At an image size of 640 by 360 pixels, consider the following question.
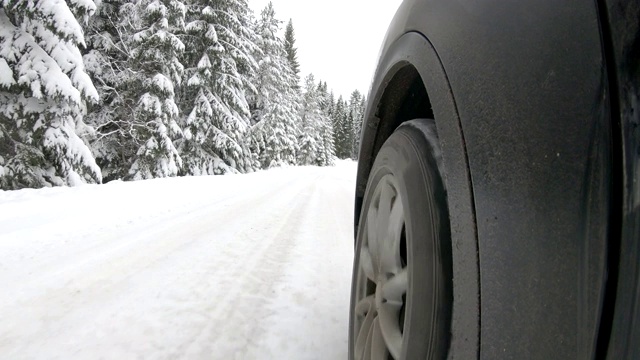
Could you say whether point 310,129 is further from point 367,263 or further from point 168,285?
point 367,263

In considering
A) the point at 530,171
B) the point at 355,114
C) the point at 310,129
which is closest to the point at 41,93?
the point at 530,171

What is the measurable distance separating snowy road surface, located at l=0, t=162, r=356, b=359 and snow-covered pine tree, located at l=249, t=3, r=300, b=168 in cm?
2267

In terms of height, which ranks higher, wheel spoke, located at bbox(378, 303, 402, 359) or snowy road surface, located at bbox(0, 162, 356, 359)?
wheel spoke, located at bbox(378, 303, 402, 359)

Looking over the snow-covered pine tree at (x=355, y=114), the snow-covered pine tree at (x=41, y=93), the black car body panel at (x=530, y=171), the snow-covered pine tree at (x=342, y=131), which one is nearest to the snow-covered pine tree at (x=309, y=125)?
the snow-covered pine tree at (x=342, y=131)

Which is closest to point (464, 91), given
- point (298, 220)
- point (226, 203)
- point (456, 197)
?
point (456, 197)

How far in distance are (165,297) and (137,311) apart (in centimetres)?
25

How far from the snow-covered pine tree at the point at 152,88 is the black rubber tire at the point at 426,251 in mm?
15527

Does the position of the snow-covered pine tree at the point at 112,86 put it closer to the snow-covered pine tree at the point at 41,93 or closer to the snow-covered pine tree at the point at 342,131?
the snow-covered pine tree at the point at 41,93

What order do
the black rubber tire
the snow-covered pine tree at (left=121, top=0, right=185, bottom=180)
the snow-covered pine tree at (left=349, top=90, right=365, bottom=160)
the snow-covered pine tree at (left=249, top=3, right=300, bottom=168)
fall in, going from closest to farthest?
the black rubber tire < the snow-covered pine tree at (left=121, top=0, right=185, bottom=180) < the snow-covered pine tree at (left=249, top=3, right=300, bottom=168) < the snow-covered pine tree at (left=349, top=90, right=365, bottom=160)

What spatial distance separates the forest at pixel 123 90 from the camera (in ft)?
31.5

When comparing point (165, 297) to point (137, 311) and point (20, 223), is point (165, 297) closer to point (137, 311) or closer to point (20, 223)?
point (137, 311)

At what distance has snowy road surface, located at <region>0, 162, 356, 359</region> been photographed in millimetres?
2029

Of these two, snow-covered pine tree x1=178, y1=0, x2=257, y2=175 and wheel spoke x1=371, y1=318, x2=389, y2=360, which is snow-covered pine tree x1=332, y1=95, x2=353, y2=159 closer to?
snow-covered pine tree x1=178, y1=0, x2=257, y2=175

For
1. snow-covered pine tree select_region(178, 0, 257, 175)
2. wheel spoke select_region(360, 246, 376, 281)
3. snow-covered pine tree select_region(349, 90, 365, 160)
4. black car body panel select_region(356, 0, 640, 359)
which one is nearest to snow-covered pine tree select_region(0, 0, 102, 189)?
snow-covered pine tree select_region(178, 0, 257, 175)
